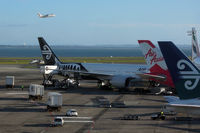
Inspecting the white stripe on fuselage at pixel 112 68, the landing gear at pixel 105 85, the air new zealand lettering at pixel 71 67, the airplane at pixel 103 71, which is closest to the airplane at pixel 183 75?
the airplane at pixel 103 71

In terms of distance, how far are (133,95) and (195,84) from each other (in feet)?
100

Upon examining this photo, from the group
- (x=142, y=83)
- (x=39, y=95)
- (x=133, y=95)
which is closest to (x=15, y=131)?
(x=39, y=95)

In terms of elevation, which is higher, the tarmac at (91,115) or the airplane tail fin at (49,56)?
the airplane tail fin at (49,56)

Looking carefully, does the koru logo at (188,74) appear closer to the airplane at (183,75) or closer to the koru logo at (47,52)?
the airplane at (183,75)

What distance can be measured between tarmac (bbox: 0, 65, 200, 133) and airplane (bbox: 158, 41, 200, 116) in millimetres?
6700

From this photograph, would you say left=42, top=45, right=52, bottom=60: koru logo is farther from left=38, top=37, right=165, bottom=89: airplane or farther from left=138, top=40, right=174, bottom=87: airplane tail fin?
left=138, top=40, right=174, bottom=87: airplane tail fin

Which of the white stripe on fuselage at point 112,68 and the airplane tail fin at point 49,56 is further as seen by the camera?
the airplane tail fin at point 49,56

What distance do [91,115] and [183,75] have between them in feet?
52.2

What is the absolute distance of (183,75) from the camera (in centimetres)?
2305

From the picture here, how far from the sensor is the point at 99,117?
35.7m

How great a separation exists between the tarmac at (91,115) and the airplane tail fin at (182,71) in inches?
275

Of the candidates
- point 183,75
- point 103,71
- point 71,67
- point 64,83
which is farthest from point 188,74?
point 71,67

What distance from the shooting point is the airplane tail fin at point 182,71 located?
2291 centimetres

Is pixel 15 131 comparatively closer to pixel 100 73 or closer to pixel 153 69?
pixel 153 69
